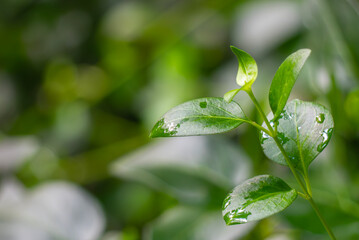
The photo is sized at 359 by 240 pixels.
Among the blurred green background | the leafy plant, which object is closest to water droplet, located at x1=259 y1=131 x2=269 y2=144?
the leafy plant

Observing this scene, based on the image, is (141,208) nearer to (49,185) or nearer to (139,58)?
(49,185)

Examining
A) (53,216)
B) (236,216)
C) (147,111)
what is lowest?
(236,216)

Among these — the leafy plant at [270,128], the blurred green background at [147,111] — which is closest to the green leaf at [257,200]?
the leafy plant at [270,128]

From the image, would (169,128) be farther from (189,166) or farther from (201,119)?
(189,166)

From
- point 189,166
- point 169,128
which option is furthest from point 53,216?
point 169,128

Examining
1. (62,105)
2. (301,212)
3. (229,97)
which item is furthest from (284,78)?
(62,105)

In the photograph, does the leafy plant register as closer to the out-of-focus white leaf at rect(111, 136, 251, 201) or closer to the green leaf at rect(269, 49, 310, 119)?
the green leaf at rect(269, 49, 310, 119)

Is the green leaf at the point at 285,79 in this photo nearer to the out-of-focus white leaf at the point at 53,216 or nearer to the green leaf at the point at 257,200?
the green leaf at the point at 257,200
